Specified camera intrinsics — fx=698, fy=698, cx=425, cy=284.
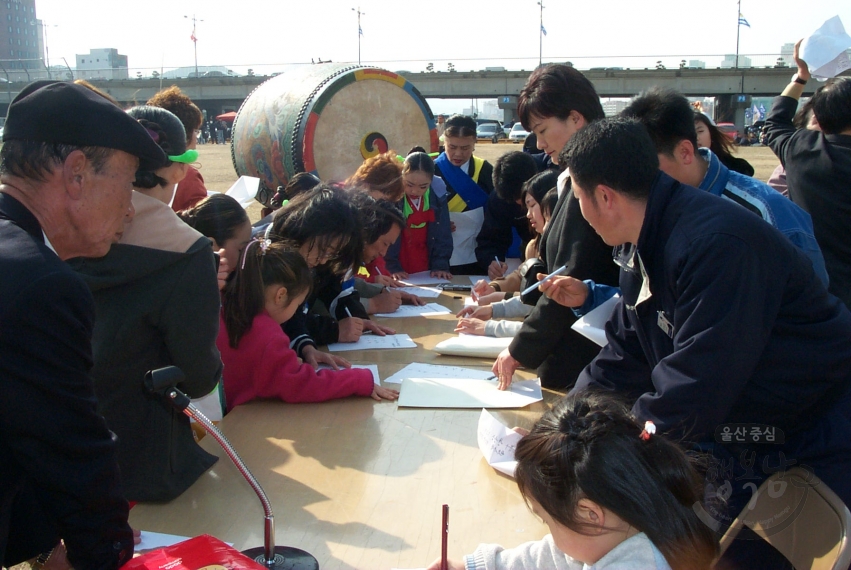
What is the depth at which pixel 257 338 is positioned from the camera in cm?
217

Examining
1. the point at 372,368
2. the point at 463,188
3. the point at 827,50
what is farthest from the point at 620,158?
the point at 463,188

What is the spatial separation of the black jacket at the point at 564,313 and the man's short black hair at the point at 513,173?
160 cm

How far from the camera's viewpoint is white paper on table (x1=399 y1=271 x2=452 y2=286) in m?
4.18

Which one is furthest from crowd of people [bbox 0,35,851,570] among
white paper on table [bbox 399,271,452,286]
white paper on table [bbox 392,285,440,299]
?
white paper on table [bbox 399,271,452,286]

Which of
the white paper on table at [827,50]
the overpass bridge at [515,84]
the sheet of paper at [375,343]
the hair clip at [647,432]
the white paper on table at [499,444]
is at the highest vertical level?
the overpass bridge at [515,84]

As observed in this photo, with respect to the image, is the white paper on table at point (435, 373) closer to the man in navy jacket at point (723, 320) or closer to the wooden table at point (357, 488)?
the wooden table at point (357, 488)

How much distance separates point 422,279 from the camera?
4.29m

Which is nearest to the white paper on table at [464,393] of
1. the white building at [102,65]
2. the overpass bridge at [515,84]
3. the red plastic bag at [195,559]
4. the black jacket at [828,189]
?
the red plastic bag at [195,559]

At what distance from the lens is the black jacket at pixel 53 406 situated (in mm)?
974

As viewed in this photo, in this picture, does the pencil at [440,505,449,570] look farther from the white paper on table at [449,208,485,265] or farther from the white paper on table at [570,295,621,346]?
the white paper on table at [449,208,485,265]

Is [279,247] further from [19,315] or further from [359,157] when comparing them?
[359,157]

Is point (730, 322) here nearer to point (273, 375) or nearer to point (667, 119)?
point (667, 119)

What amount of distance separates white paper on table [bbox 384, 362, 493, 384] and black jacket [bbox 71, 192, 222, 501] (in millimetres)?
876

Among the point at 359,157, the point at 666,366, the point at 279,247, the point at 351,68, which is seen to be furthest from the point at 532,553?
the point at 351,68
